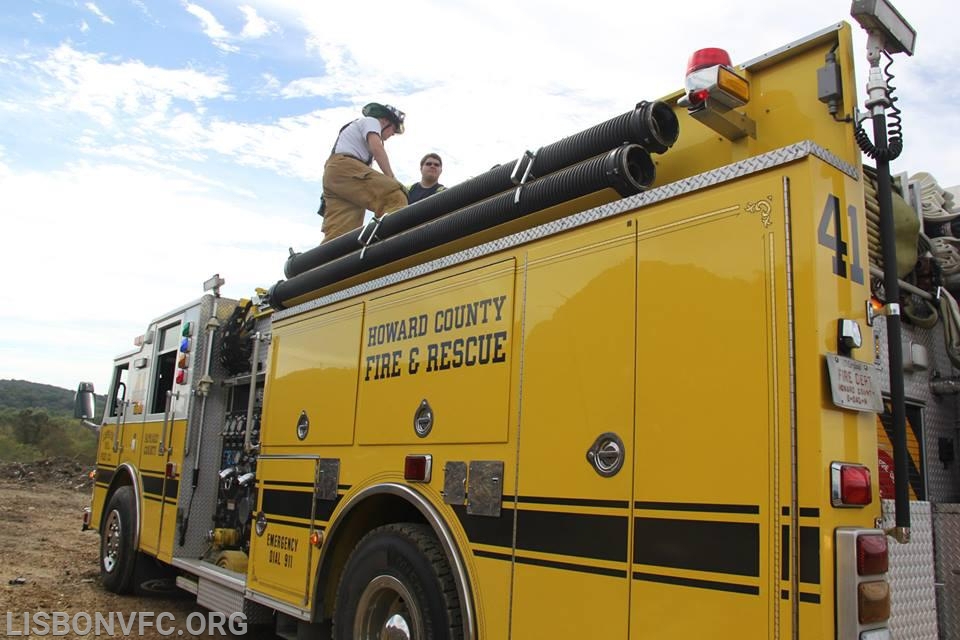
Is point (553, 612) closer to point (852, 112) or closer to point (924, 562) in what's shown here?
point (924, 562)

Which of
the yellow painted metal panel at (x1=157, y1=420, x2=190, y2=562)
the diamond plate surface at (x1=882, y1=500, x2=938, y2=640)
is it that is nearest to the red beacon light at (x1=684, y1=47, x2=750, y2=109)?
the diamond plate surface at (x1=882, y1=500, x2=938, y2=640)

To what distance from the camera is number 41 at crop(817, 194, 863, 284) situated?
2598mm

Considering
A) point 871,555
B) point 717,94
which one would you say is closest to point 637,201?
point 717,94

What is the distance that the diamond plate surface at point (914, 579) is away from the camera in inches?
104

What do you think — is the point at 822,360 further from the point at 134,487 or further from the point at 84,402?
the point at 84,402

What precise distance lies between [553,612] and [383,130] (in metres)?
4.35

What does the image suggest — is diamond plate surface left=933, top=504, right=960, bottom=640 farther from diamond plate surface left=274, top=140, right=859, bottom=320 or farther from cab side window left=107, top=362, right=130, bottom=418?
cab side window left=107, top=362, right=130, bottom=418

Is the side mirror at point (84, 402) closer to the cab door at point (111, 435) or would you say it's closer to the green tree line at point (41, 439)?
A: the cab door at point (111, 435)

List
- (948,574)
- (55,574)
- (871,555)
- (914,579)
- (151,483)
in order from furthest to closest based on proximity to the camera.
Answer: (55,574), (151,483), (948,574), (914,579), (871,555)

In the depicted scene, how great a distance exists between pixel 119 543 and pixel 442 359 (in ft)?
17.6

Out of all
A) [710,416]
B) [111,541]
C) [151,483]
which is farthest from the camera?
[111,541]

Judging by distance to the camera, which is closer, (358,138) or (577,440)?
(577,440)

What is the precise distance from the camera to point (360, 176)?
6.02 meters

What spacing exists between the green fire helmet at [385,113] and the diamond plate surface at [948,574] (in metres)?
4.78
